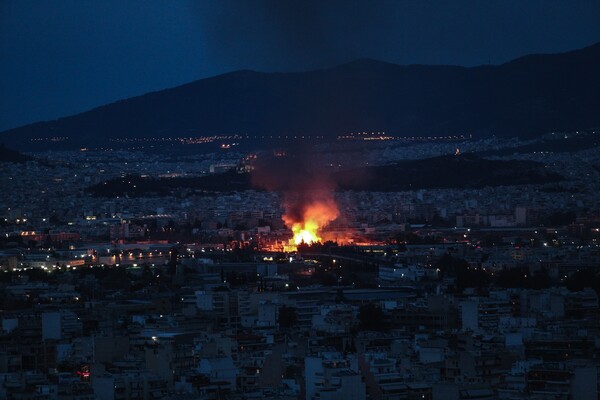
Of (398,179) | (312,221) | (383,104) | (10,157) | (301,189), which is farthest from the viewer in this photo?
(383,104)

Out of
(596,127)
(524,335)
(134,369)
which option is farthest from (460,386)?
(596,127)

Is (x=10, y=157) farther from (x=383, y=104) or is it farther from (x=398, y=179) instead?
(x=383, y=104)

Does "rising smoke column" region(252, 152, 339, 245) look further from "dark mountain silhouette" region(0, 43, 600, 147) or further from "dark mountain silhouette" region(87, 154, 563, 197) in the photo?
"dark mountain silhouette" region(0, 43, 600, 147)

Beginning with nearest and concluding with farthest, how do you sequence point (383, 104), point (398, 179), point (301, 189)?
point (301, 189) → point (398, 179) → point (383, 104)

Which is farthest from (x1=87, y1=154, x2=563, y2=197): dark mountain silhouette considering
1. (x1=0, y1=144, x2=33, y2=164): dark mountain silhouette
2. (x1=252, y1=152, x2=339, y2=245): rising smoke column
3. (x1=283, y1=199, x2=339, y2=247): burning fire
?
(x1=283, y1=199, x2=339, y2=247): burning fire

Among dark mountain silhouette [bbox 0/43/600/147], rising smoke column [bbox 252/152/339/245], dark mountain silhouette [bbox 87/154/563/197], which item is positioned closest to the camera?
rising smoke column [bbox 252/152/339/245]

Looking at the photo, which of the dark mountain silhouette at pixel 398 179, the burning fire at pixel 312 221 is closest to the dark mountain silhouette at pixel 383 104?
the dark mountain silhouette at pixel 398 179

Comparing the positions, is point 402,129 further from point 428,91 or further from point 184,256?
point 184,256

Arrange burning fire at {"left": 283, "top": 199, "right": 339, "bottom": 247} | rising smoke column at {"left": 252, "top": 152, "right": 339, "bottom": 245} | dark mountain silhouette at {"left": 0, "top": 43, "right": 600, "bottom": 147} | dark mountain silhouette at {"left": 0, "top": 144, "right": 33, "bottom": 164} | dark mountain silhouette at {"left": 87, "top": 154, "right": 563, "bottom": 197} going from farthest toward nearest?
dark mountain silhouette at {"left": 0, "top": 43, "right": 600, "bottom": 147} → dark mountain silhouette at {"left": 0, "top": 144, "right": 33, "bottom": 164} → dark mountain silhouette at {"left": 87, "top": 154, "right": 563, "bottom": 197} → rising smoke column at {"left": 252, "top": 152, "right": 339, "bottom": 245} → burning fire at {"left": 283, "top": 199, "right": 339, "bottom": 247}

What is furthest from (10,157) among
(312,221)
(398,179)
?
(312,221)
